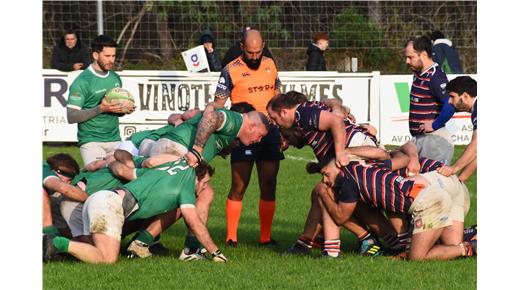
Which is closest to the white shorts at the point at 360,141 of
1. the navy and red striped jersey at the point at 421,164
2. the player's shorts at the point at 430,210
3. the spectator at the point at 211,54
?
the navy and red striped jersey at the point at 421,164

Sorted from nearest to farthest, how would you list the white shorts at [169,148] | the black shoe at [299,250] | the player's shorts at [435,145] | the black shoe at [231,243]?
the white shorts at [169,148]
the black shoe at [299,250]
the player's shorts at [435,145]
the black shoe at [231,243]

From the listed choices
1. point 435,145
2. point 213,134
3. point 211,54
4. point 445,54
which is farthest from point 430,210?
point 211,54

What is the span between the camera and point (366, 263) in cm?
885

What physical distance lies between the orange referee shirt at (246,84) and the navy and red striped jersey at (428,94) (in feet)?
4.83

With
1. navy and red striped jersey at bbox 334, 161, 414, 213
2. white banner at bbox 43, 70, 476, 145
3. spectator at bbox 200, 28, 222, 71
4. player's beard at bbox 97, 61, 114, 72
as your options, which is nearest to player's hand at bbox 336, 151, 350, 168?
navy and red striped jersey at bbox 334, 161, 414, 213

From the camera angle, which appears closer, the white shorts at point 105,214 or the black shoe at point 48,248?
the white shorts at point 105,214

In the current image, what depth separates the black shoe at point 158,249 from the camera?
32.1 ft

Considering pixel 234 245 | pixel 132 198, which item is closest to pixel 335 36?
pixel 234 245

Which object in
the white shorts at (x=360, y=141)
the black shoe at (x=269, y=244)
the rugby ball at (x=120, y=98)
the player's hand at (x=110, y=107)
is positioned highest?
the rugby ball at (x=120, y=98)

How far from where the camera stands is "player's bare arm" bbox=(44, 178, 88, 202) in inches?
352

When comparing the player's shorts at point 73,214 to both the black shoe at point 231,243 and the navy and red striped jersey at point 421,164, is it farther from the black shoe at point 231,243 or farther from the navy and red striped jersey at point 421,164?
the navy and red striped jersey at point 421,164

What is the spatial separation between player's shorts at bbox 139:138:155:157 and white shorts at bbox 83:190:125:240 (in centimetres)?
95

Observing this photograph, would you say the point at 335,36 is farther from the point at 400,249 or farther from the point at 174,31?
the point at 400,249
